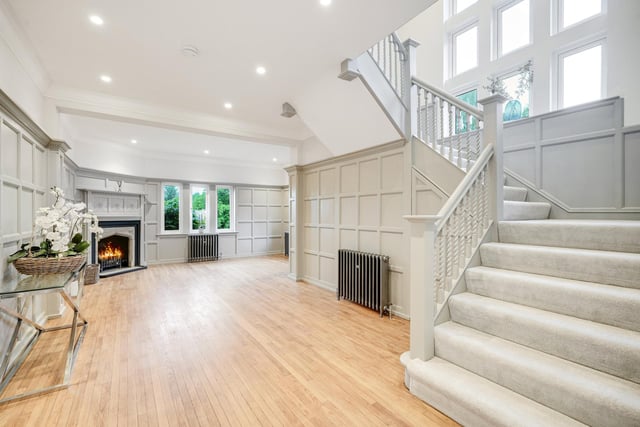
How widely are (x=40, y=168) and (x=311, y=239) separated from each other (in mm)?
3957

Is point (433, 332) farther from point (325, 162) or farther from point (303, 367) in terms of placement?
point (325, 162)

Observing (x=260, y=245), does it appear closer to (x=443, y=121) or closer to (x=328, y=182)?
(x=328, y=182)

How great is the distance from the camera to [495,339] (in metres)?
1.91

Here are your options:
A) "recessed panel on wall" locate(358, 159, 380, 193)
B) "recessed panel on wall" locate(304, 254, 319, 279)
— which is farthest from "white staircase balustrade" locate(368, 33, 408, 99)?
"recessed panel on wall" locate(304, 254, 319, 279)

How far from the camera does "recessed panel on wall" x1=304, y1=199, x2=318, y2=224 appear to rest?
537 cm

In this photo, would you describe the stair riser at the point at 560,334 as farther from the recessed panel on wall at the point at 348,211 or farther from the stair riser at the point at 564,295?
the recessed panel on wall at the point at 348,211

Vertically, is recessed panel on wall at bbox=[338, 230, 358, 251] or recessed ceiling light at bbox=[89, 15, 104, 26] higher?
recessed ceiling light at bbox=[89, 15, 104, 26]

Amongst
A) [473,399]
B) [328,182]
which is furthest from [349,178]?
[473,399]

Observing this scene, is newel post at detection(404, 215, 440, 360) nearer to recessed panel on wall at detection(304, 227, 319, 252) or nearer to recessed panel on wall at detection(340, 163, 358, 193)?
recessed panel on wall at detection(340, 163, 358, 193)

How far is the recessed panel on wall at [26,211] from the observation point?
2754 mm

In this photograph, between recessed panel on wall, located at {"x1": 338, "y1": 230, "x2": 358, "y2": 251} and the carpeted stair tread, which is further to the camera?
recessed panel on wall, located at {"x1": 338, "y1": 230, "x2": 358, "y2": 251}

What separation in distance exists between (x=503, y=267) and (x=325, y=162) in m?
3.35

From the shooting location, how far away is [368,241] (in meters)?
4.19

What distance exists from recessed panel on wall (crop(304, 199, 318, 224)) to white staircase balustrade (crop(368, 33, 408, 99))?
99.0 inches
